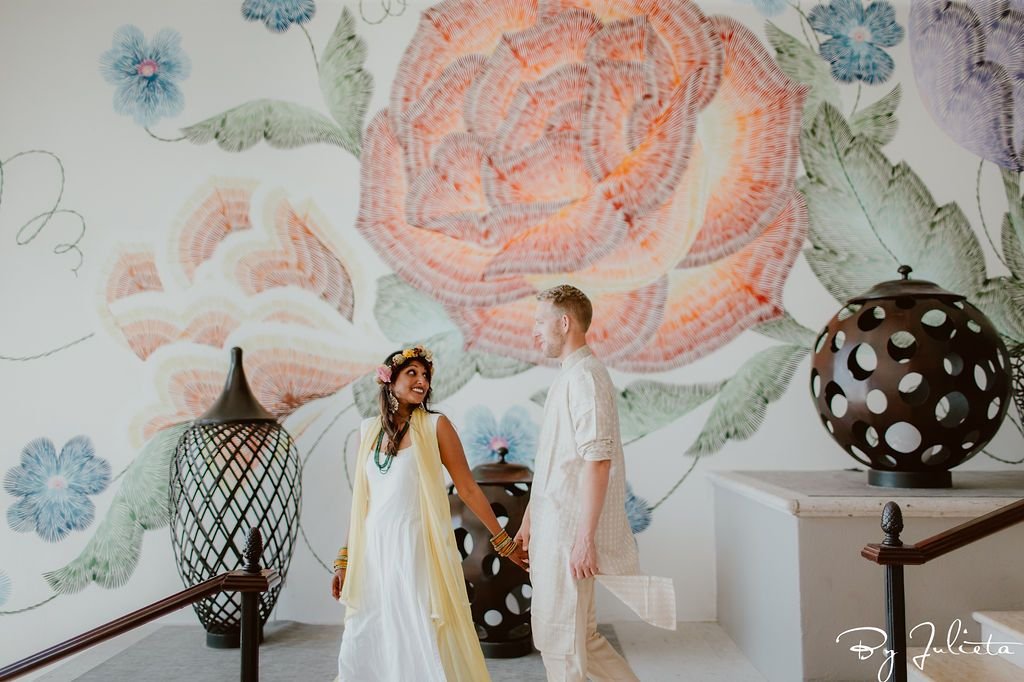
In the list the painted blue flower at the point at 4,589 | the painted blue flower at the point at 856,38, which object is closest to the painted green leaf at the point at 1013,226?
the painted blue flower at the point at 856,38

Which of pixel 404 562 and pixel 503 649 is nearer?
pixel 404 562

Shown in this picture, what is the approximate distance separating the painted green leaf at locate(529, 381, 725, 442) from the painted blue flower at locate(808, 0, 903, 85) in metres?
1.56

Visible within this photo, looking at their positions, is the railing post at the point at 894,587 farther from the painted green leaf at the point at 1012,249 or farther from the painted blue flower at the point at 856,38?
the painted blue flower at the point at 856,38

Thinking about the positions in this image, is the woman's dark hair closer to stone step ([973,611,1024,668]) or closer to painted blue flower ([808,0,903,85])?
stone step ([973,611,1024,668])

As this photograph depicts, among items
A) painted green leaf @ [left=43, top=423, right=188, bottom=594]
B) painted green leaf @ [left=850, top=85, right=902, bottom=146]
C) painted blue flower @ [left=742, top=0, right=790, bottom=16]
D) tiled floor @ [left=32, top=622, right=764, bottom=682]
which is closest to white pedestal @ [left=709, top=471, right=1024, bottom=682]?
tiled floor @ [left=32, top=622, right=764, bottom=682]

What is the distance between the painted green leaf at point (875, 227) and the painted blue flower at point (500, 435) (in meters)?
1.47

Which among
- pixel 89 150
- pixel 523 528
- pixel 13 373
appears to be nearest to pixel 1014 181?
pixel 523 528

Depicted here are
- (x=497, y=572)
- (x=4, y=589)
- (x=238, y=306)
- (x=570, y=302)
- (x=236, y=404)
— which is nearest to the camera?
(x=570, y=302)

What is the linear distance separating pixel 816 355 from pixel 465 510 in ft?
4.55

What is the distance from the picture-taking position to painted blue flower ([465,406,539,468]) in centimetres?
345

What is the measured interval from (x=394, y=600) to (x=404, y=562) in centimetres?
11

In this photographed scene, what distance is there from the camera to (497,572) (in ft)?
9.31

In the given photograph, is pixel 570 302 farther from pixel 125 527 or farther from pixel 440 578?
pixel 125 527

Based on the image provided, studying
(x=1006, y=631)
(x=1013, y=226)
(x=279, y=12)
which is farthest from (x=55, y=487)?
(x=1013, y=226)
